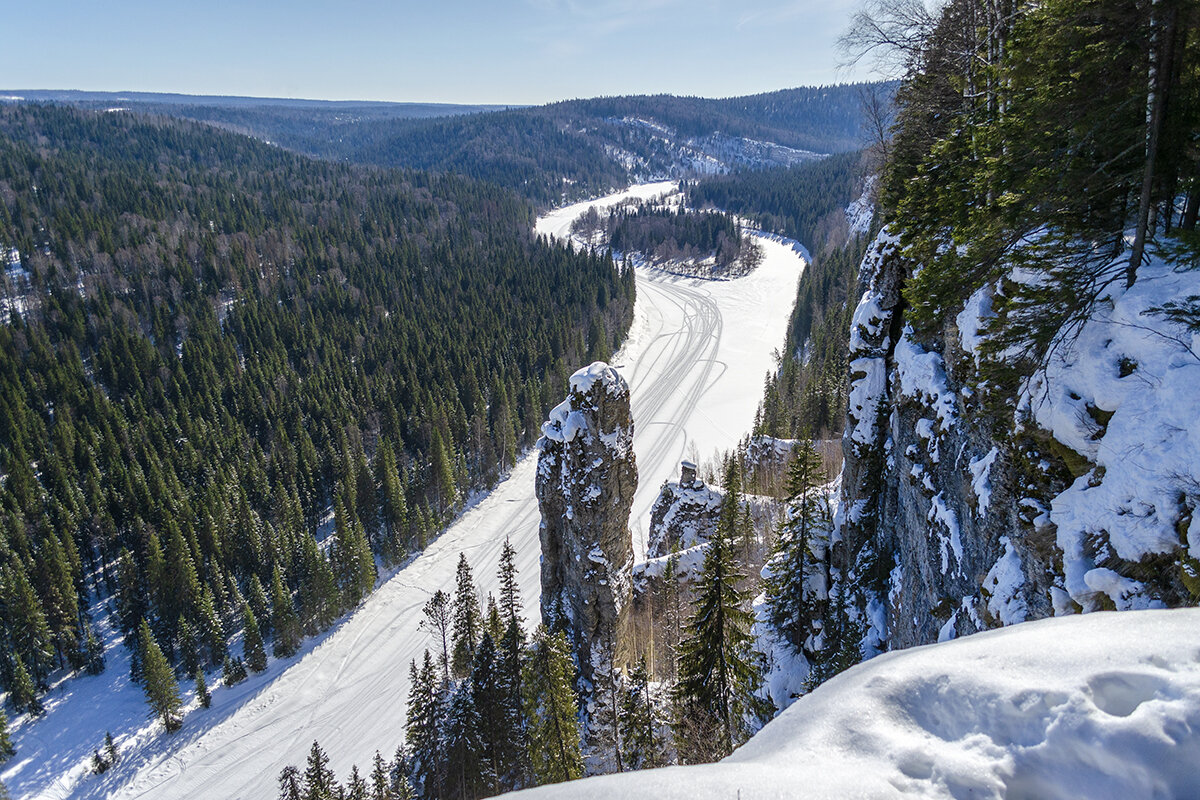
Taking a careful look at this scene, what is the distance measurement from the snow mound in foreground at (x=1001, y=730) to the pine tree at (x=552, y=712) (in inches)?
724

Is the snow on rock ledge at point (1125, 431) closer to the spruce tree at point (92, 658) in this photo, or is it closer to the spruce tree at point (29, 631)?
the spruce tree at point (92, 658)

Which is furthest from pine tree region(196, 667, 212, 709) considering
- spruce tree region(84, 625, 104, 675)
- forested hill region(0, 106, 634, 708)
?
spruce tree region(84, 625, 104, 675)

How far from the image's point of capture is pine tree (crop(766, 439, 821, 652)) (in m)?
20.0

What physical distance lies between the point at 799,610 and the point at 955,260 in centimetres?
1463

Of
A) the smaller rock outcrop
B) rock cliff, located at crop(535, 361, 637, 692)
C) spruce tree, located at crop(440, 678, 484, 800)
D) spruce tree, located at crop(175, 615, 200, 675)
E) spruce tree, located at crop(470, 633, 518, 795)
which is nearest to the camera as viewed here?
spruce tree, located at crop(470, 633, 518, 795)

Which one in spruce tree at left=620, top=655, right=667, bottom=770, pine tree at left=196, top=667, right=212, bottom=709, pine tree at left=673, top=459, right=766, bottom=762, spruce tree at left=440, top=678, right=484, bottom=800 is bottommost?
pine tree at left=196, top=667, right=212, bottom=709

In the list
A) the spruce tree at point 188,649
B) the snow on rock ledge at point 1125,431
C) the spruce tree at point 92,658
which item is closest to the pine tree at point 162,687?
the spruce tree at point 188,649

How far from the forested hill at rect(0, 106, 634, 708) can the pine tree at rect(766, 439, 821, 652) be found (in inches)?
1559

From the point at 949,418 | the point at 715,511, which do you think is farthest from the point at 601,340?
the point at 949,418

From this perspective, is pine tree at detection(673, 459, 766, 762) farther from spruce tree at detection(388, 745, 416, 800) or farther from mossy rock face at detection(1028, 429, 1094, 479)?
spruce tree at detection(388, 745, 416, 800)

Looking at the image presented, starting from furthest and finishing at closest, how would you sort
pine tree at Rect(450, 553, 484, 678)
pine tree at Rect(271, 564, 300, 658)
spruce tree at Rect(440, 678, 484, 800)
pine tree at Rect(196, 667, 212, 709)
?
pine tree at Rect(271, 564, 300, 658)
pine tree at Rect(196, 667, 212, 709)
pine tree at Rect(450, 553, 484, 678)
spruce tree at Rect(440, 678, 484, 800)

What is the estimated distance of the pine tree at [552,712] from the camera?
70.7ft

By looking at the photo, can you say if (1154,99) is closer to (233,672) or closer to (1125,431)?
(1125,431)

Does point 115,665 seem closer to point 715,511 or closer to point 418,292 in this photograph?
point 715,511
